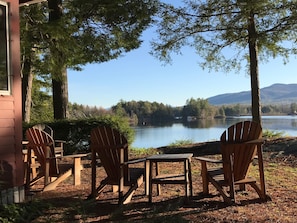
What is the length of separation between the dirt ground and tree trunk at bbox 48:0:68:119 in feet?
15.0

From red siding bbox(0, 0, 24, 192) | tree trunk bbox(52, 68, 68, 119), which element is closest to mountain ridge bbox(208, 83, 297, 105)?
tree trunk bbox(52, 68, 68, 119)

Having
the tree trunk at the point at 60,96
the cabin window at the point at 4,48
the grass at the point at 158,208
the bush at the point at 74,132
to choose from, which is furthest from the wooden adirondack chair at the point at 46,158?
the tree trunk at the point at 60,96

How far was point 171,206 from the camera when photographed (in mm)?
3791

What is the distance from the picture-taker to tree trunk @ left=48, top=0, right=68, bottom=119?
944 cm

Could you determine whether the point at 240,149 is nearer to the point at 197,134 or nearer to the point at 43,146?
the point at 43,146

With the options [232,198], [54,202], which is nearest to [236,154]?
[232,198]

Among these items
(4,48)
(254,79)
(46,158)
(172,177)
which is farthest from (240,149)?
(254,79)

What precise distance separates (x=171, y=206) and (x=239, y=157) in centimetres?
99

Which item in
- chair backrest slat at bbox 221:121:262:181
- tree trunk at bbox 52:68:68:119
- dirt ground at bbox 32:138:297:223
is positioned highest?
tree trunk at bbox 52:68:68:119

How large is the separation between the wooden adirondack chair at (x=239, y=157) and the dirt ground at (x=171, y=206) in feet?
0.60

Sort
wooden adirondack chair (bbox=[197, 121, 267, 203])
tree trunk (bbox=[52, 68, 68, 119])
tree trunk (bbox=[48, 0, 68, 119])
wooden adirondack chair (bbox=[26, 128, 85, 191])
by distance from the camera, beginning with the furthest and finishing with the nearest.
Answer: tree trunk (bbox=[52, 68, 68, 119]) < tree trunk (bbox=[48, 0, 68, 119]) < wooden adirondack chair (bbox=[26, 128, 85, 191]) < wooden adirondack chair (bbox=[197, 121, 267, 203])

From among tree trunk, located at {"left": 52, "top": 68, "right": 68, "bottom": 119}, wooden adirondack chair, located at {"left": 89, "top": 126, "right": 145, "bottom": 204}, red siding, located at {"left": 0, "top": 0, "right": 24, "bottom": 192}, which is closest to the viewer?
red siding, located at {"left": 0, "top": 0, "right": 24, "bottom": 192}

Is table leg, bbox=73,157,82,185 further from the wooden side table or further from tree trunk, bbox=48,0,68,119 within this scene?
tree trunk, bbox=48,0,68,119

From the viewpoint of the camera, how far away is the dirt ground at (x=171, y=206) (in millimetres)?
3465
